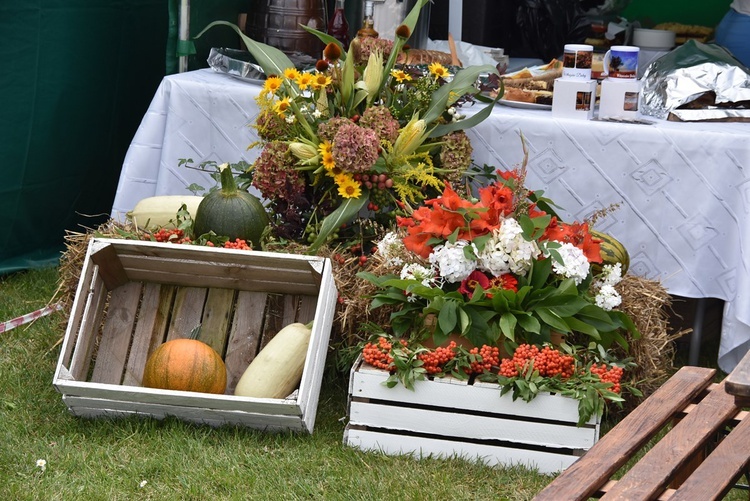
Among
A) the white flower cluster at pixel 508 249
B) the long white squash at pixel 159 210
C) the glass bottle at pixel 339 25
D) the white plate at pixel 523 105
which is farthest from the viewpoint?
the glass bottle at pixel 339 25

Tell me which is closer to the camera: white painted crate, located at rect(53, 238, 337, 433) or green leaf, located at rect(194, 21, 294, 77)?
white painted crate, located at rect(53, 238, 337, 433)

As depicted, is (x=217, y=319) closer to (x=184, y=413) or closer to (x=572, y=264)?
(x=184, y=413)

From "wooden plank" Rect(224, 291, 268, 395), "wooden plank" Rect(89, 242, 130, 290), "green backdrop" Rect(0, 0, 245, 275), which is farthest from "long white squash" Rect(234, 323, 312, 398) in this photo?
"green backdrop" Rect(0, 0, 245, 275)

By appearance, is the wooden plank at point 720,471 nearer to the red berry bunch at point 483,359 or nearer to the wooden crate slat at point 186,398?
the red berry bunch at point 483,359

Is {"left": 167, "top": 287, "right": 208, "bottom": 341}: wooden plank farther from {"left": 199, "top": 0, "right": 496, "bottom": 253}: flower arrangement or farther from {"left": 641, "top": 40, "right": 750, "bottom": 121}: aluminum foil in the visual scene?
{"left": 641, "top": 40, "right": 750, "bottom": 121}: aluminum foil

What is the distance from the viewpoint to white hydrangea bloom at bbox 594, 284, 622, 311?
3.02 metres

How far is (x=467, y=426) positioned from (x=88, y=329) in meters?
1.23

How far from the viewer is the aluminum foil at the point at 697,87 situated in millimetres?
3637

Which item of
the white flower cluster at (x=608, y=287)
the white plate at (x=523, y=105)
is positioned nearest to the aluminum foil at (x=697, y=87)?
the white plate at (x=523, y=105)

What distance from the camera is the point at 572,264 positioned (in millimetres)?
2902

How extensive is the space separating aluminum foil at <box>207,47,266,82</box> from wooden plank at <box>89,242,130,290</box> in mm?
1149

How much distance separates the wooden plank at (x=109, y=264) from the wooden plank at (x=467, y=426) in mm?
952

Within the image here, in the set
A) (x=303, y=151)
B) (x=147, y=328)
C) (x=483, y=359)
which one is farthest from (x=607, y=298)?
(x=147, y=328)

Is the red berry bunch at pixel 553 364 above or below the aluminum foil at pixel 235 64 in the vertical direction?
below
